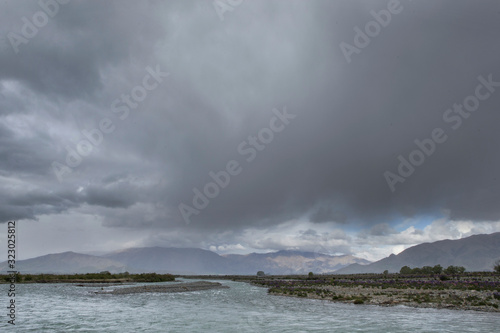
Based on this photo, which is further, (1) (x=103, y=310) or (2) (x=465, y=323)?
(1) (x=103, y=310)

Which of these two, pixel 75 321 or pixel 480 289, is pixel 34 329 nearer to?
pixel 75 321

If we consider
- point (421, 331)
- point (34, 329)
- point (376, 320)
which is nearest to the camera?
point (421, 331)

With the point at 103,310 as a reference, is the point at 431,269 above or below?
below

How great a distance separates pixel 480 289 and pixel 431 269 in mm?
104603

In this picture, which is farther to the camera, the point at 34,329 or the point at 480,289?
the point at 480,289

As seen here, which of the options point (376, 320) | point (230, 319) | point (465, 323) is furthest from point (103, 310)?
point (465, 323)

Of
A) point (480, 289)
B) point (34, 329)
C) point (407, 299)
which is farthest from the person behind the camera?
point (480, 289)

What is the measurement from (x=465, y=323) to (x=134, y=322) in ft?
102

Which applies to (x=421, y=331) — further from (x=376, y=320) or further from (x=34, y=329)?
(x=34, y=329)

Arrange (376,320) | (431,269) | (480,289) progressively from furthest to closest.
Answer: (431,269) < (480,289) < (376,320)

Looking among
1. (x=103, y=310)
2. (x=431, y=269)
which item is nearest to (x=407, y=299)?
(x=103, y=310)

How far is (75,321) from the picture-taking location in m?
34.0

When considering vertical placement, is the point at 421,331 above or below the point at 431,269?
above

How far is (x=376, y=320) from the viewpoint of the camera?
109 feet
